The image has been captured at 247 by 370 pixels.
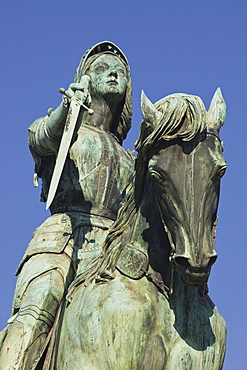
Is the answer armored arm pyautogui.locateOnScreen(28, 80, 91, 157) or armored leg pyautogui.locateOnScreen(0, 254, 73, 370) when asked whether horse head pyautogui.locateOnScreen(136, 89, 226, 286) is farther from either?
armored leg pyautogui.locateOnScreen(0, 254, 73, 370)

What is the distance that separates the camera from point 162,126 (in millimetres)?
7141

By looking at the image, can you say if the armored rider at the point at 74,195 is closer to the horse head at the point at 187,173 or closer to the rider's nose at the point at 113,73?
the rider's nose at the point at 113,73

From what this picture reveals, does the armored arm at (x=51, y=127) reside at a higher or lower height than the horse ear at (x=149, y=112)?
higher

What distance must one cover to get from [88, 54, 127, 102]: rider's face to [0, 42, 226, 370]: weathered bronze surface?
4.61 ft

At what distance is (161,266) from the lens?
294 inches

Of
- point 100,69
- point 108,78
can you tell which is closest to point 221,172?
point 108,78

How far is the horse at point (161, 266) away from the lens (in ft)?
22.7

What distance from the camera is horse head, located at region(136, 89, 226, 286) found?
22.4 ft

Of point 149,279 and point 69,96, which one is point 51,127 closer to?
point 69,96

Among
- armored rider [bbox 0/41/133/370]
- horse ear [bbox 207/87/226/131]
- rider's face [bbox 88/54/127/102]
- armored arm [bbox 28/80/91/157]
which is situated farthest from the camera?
rider's face [bbox 88/54/127/102]

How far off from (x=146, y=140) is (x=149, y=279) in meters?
1.13

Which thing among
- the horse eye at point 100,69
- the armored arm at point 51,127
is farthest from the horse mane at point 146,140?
Answer: the horse eye at point 100,69

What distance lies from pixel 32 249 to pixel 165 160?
2.48 m

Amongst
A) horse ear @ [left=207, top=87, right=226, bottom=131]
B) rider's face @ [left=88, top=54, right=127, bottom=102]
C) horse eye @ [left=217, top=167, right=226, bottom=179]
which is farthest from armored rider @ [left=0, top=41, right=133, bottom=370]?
horse eye @ [left=217, top=167, right=226, bottom=179]
